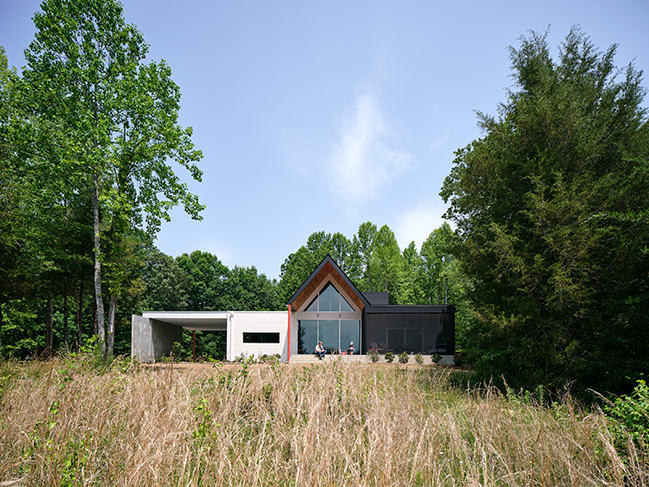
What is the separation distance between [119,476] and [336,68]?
8866mm

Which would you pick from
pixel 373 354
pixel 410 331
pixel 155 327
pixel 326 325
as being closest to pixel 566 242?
pixel 373 354

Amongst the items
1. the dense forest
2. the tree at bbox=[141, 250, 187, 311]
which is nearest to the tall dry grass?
the dense forest

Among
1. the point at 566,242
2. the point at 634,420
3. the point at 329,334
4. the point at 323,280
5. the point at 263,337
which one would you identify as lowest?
the point at 263,337

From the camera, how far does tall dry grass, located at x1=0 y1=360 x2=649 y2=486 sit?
307 cm

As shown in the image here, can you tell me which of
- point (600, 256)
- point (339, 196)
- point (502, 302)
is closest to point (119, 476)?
point (502, 302)

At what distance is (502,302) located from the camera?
402 inches

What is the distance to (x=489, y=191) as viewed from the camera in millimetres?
11844

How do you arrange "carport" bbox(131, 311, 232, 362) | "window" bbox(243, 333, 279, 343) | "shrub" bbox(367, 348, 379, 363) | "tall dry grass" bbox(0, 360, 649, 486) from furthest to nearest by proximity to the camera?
"window" bbox(243, 333, 279, 343), "carport" bbox(131, 311, 232, 362), "shrub" bbox(367, 348, 379, 363), "tall dry grass" bbox(0, 360, 649, 486)

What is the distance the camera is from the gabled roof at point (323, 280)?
69.2 ft

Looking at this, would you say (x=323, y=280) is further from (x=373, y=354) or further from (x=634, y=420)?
(x=634, y=420)

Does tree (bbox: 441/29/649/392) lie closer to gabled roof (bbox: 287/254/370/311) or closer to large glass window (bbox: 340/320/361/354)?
gabled roof (bbox: 287/254/370/311)

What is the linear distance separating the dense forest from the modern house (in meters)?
4.99

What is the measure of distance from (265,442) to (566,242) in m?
8.38

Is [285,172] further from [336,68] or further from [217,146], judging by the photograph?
[336,68]
